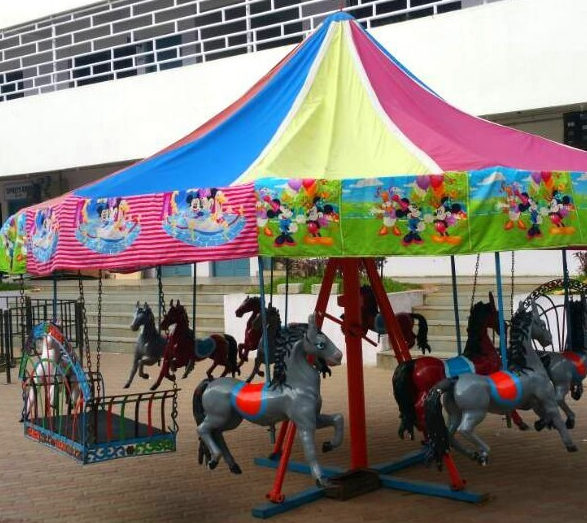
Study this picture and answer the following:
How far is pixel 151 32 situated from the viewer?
2253cm

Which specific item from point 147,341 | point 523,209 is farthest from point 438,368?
point 147,341

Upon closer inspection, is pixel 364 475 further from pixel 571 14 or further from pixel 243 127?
pixel 571 14

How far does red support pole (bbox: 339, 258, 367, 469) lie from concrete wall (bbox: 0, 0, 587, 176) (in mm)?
9402

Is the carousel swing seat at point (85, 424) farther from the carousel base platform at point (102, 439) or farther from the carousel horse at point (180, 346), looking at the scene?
the carousel horse at point (180, 346)

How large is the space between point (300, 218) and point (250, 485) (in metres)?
2.92

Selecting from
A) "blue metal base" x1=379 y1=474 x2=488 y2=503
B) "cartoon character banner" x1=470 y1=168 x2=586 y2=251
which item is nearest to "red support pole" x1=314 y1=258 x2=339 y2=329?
"blue metal base" x1=379 y1=474 x2=488 y2=503

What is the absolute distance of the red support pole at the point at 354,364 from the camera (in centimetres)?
714

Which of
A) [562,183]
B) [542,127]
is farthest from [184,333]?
[542,127]

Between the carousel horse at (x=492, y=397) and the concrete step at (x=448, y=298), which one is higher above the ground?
the concrete step at (x=448, y=298)

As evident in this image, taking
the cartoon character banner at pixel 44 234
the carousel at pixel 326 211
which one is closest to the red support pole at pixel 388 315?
the carousel at pixel 326 211

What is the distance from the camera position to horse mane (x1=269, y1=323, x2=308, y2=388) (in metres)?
6.14

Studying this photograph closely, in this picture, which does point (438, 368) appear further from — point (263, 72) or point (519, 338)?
point (263, 72)

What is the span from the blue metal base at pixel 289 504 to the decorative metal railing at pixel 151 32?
1281 centimetres

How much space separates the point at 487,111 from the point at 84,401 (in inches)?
459
